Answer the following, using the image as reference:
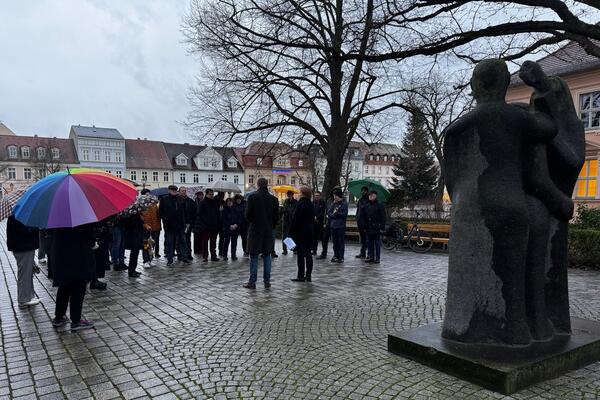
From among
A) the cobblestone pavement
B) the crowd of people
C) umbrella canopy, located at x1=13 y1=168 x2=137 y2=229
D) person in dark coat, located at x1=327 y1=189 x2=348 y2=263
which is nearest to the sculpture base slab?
the cobblestone pavement

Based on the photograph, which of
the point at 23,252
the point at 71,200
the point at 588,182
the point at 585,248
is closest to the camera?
the point at 71,200

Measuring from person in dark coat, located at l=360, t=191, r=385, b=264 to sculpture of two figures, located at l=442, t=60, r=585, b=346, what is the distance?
727 centimetres

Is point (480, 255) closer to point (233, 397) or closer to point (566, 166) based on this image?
point (566, 166)

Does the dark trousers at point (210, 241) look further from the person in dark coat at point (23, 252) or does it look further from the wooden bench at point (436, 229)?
the wooden bench at point (436, 229)

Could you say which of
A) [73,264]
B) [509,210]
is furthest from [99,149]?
[509,210]

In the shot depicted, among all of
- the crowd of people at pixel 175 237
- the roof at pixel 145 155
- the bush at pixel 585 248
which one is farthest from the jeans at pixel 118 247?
the roof at pixel 145 155

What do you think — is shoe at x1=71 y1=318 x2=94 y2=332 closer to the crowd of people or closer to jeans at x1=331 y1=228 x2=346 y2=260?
the crowd of people

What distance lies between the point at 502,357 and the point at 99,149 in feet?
249

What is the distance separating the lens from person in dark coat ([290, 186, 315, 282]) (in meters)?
9.07

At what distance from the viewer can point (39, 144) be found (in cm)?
6812

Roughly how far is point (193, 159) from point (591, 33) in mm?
71049

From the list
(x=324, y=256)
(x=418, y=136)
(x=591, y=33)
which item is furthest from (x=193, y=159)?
(x=591, y=33)

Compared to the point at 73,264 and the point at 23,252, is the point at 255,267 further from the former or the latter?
the point at 23,252

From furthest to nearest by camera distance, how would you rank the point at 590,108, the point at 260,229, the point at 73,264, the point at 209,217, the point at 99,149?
the point at 99,149, the point at 590,108, the point at 209,217, the point at 260,229, the point at 73,264
